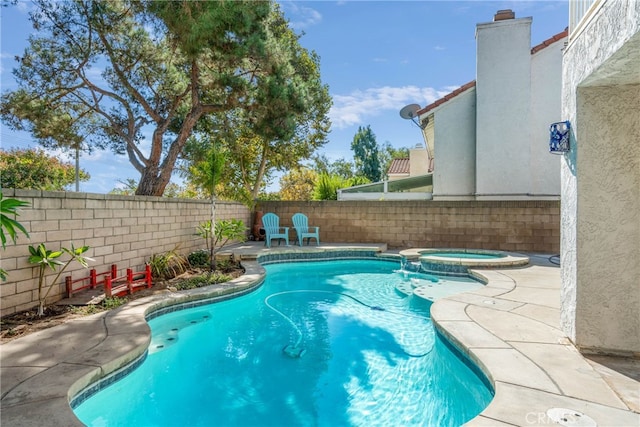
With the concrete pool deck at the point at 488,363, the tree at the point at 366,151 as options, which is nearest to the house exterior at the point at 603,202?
the concrete pool deck at the point at 488,363

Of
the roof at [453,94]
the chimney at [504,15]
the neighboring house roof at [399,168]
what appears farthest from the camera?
the neighboring house roof at [399,168]

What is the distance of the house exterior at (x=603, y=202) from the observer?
7.95ft

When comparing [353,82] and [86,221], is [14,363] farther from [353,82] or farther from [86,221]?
[353,82]

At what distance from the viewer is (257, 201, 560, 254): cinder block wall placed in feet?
27.1

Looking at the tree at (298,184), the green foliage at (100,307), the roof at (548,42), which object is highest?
the roof at (548,42)

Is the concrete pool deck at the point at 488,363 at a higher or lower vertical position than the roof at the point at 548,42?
lower

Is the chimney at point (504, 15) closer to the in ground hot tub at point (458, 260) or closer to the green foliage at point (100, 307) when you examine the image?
the in ground hot tub at point (458, 260)

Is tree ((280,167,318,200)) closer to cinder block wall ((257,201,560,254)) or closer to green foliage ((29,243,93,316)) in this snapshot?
cinder block wall ((257,201,560,254))

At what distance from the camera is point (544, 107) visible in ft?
31.7

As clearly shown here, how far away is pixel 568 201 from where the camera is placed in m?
2.71

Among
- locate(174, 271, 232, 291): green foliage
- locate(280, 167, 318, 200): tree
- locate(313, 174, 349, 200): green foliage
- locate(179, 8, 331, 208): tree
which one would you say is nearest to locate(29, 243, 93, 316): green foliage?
locate(174, 271, 232, 291): green foliage

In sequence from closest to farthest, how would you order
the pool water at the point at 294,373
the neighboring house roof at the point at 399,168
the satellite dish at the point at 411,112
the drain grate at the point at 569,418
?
the drain grate at the point at 569,418 < the pool water at the point at 294,373 < the satellite dish at the point at 411,112 < the neighboring house roof at the point at 399,168

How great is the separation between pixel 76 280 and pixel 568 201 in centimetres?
542

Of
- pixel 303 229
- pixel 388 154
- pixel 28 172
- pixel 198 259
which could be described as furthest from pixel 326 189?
pixel 388 154
